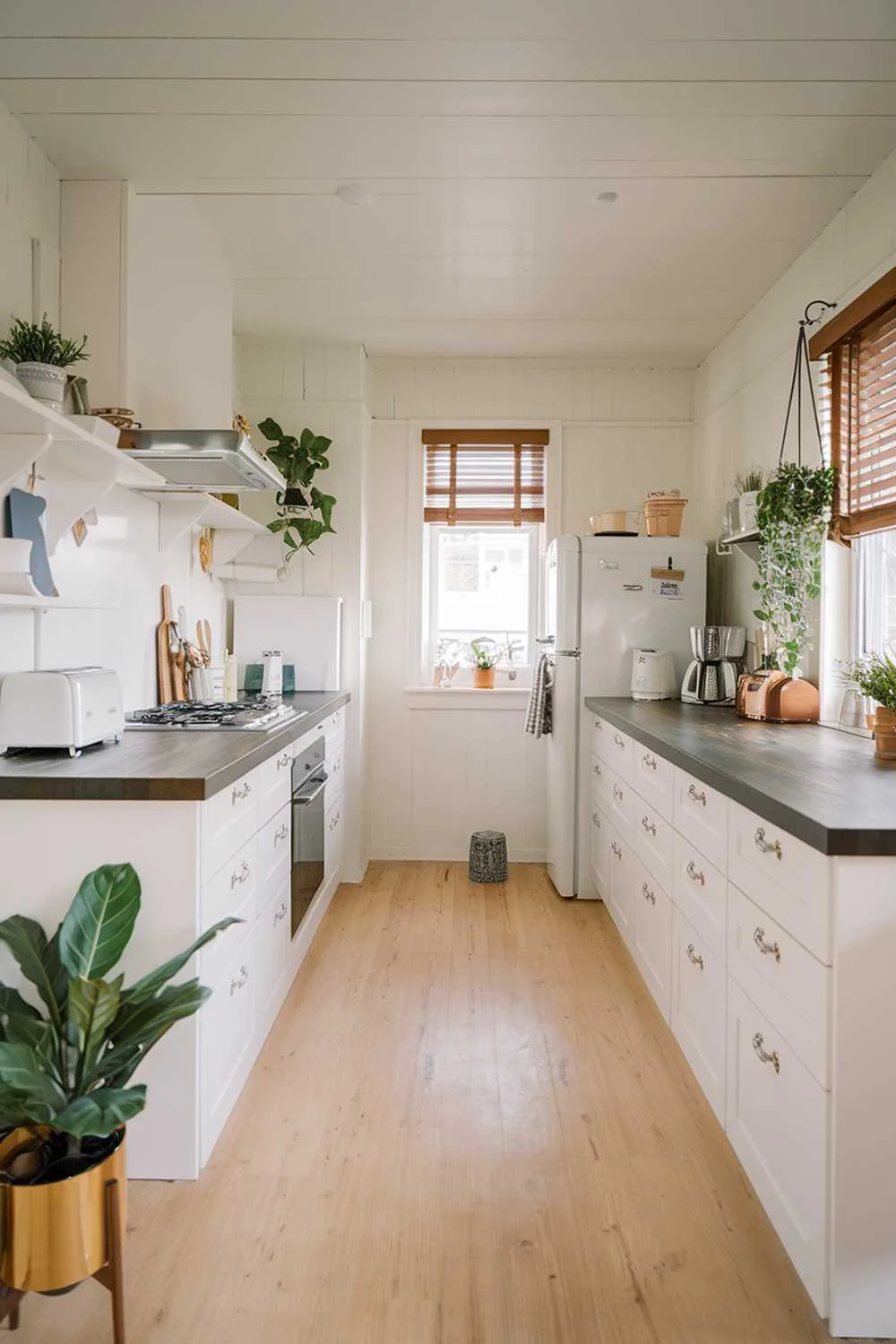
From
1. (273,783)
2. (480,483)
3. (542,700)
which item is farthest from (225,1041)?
(480,483)

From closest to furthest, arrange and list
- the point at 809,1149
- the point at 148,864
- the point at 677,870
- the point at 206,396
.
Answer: the point at 809,1149 < the point at 148,864 < the point at 677,870 < the point at 206,396

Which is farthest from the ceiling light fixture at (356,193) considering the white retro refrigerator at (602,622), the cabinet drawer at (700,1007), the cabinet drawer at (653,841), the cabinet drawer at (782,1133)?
the cabinet drawer at (782,1133)

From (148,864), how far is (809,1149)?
4.40 feet

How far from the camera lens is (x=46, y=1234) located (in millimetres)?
1441

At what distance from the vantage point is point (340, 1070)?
2.44 metres

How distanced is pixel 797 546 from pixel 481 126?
62.3 inches

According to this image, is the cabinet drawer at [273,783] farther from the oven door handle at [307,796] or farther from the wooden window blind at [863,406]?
the wooden window blind at [863,406]

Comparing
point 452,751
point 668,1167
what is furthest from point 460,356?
point 668,1167

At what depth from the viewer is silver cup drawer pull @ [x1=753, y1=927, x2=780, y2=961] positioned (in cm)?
165

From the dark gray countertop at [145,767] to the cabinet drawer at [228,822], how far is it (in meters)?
0.05

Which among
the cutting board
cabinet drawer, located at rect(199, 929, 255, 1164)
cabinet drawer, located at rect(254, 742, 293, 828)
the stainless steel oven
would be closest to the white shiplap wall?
the stainless steel oven

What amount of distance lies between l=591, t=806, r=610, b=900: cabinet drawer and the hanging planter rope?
998 mm

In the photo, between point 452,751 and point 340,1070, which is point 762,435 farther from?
point 340,1070

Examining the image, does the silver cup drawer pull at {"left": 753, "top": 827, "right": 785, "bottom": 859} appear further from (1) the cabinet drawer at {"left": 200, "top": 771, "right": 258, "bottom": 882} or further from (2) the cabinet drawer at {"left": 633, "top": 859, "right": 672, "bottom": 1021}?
(1) the cabinet drawer at {"left": 200, "top": 771, "right": 258, "bottom": 882}
